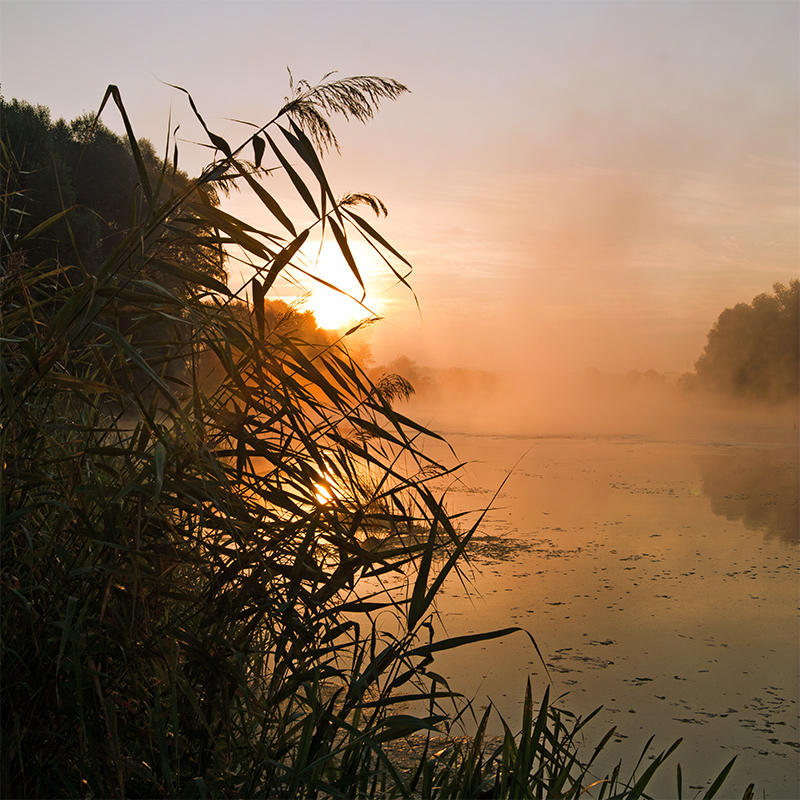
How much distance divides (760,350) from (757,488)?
18.7m

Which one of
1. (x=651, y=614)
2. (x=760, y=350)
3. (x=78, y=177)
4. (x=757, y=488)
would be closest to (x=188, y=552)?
(x=651, y=614)

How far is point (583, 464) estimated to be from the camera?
40.7 feet

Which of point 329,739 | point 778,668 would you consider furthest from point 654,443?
point 329,739

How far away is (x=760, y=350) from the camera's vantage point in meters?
26.1

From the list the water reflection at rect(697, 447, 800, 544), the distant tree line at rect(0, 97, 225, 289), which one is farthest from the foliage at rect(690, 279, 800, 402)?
the distant tree line at rect(0, 97, 225, 289)

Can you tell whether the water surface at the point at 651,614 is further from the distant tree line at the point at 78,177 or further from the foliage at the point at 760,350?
the foliage at the point at 760,350

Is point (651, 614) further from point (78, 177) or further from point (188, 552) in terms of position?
point (78, 177)

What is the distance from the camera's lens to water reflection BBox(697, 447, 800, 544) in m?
7.45

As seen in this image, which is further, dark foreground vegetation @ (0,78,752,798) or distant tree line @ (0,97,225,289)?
distant tree line @ (0,97,225,289)

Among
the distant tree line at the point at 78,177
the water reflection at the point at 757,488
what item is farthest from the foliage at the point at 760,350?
the distant tree line at the point at 78,177

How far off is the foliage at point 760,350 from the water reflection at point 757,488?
1175cm

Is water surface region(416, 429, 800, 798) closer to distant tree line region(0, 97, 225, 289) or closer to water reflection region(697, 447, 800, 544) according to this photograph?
water reflection region(697, 447, 800, 544)

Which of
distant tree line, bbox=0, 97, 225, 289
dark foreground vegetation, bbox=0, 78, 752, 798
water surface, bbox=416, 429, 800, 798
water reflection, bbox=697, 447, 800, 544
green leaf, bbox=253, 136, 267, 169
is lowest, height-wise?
water surface, bbox=416, 429, 800, 798

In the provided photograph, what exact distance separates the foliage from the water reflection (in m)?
11.8
